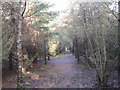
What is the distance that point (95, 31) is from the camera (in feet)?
13.1

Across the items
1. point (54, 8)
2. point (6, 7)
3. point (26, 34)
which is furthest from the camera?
point (26, 34)

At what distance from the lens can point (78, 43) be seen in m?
10.9

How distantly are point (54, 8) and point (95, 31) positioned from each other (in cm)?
289

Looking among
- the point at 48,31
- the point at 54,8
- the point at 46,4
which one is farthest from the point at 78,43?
the point at 46,4

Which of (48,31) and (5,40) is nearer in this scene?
(5,40)

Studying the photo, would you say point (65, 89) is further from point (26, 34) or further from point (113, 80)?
point (26, 34)

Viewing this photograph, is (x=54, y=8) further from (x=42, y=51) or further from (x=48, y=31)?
(x=42, y=51)

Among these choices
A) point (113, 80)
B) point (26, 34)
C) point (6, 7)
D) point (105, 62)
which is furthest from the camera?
point (26, 34)

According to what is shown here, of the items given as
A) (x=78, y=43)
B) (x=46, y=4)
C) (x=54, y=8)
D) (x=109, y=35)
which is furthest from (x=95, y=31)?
(x=78, y=43)

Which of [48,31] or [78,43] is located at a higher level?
[48,31]

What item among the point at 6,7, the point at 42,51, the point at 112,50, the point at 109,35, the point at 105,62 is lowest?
the point at 42,51

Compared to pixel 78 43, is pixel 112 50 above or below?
above

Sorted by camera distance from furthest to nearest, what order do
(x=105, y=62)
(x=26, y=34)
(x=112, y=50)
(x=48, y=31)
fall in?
(x=48, y=31)
(x=26, y=34)
(x=112, y=50)
(x=105, y=62)

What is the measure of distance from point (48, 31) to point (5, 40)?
18.3 feet
